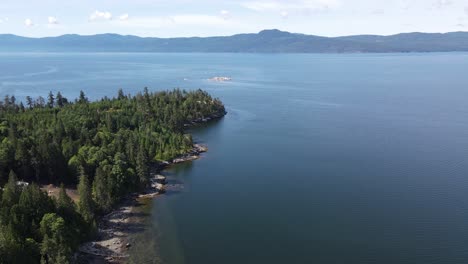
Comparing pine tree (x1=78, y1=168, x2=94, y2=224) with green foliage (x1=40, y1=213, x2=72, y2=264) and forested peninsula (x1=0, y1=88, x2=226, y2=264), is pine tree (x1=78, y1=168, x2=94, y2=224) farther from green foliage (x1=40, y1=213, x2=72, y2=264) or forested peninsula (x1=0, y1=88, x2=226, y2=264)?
green foliage (x1=40, y1=213, x2=72, y2=264)

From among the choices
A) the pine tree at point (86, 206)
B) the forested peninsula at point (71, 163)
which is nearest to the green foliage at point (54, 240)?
the forested peninsula at point (71, 163)

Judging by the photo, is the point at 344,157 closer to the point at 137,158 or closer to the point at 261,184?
the point at 261,184

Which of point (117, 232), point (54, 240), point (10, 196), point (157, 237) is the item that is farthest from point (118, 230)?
point (10, 196)

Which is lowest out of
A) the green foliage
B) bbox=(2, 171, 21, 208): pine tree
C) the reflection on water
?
the reflection on water

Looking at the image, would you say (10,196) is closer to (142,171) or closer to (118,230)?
(118,230)

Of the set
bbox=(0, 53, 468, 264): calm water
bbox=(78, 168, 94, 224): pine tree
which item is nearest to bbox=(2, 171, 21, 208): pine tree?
bbox=(78, 168, 94, 224): pine tree

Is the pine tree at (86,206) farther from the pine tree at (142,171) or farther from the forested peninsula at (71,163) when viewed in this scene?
the pine tree at (142,171)

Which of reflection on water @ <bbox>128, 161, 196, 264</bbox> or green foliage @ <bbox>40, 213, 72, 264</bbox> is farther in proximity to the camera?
reflection on water @ <bbox>128, 161, 196, 264</bbox>

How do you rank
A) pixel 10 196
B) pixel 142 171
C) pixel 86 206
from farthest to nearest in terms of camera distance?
pixel 142 171 → pixel 86 206 → pixel 10 196
